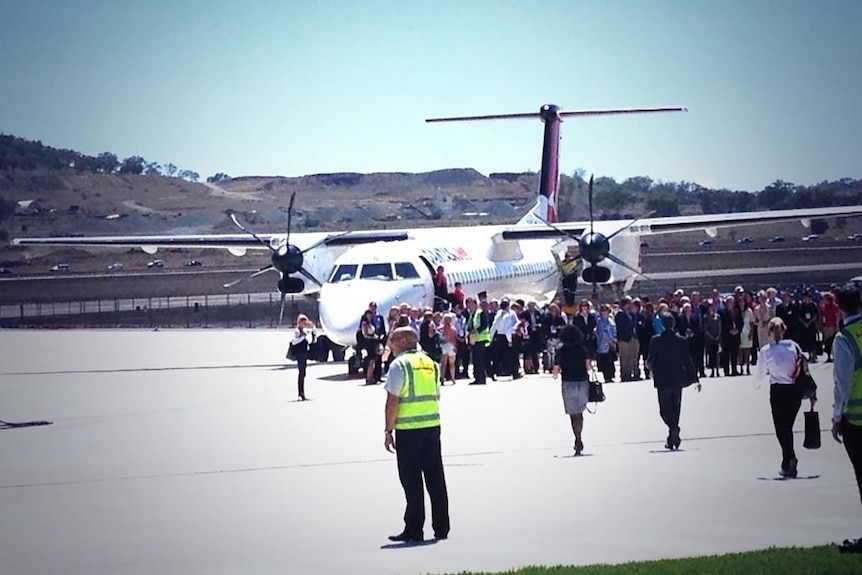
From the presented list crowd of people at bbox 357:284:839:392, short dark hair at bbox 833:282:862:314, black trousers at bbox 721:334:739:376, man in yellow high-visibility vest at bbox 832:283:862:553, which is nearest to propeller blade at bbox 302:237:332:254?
crowd of people at bbox 357:284:839:392

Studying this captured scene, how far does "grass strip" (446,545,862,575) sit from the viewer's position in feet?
27.1

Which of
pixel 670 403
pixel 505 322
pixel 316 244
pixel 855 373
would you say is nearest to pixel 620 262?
pixel 316 244

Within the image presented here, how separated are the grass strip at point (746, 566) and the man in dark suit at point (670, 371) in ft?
16.4

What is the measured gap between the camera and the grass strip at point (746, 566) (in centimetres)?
826

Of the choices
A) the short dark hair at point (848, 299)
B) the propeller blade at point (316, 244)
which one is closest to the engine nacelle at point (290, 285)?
the propeller blade at point (316, 244)

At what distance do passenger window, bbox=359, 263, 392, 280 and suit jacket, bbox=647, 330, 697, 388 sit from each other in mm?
12787

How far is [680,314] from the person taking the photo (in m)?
22.3

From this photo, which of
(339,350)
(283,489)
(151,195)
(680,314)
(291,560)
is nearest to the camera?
(291,560)

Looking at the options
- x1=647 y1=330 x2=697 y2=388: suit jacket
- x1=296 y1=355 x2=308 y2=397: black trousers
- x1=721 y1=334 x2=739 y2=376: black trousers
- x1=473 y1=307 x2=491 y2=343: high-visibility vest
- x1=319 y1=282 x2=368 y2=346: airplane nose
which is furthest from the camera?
x1=319 y1=282 x2=368 y2=346: airplane nose

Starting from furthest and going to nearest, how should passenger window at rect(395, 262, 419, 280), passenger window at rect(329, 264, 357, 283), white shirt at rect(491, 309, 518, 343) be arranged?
1. passenger window at rect(395, 262, 419, 280)
2. passenger window at rect(329, 264, 357, 283)
3. white shirt at rect(491, 309, 518, 343)

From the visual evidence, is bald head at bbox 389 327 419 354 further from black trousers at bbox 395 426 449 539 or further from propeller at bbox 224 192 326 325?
propeller at bbox 224 192 326 325

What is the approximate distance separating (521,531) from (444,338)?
512 inches

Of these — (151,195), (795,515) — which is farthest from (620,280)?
(151,195)

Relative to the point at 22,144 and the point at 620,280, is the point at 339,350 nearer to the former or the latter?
the point at 620,280
